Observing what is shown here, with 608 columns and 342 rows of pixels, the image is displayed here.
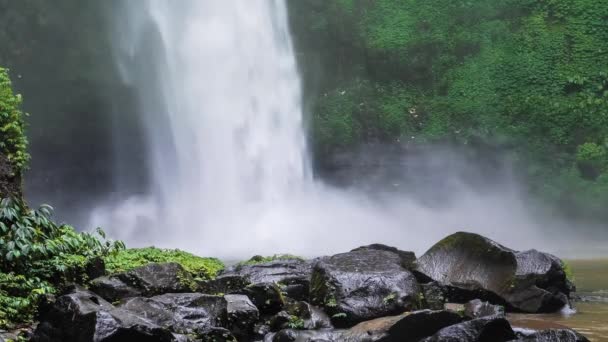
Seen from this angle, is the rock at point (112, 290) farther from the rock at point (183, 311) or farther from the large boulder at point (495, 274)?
the large boulder at point (495, 274)

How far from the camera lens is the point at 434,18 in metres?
21.7

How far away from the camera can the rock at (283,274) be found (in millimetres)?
6151

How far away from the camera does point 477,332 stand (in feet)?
14.6

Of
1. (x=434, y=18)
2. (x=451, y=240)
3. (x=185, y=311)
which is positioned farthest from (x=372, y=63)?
(x=185, y=311)

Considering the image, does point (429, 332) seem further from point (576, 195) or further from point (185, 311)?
point (576, 195)

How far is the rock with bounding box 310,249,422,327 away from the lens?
17.5ft

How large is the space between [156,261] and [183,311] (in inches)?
91.7

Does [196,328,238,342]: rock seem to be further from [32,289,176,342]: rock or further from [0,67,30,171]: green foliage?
[0,67,30,171]: green foliage

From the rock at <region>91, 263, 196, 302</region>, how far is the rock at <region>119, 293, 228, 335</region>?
0.33 metres

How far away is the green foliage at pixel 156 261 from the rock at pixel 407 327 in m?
2.25

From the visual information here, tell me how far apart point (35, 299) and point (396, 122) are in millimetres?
16422

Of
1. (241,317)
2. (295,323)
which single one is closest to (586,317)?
(295,323)

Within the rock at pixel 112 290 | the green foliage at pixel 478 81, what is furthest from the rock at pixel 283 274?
the green foliage at pixel 478 81

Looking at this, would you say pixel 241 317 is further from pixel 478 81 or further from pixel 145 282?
pixel 478 81
